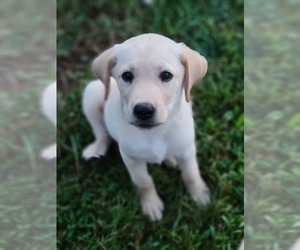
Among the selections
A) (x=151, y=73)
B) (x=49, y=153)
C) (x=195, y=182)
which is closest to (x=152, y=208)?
(x=195, y=182)

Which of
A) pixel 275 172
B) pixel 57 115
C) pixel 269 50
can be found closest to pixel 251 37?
pixel 269 50

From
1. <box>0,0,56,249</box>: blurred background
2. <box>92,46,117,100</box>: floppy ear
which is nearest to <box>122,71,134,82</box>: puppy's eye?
<box>92,46,117,100</box>: floppy ear

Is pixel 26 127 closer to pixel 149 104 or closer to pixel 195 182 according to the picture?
pixel 195 182

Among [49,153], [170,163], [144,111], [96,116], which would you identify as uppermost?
[144,111]

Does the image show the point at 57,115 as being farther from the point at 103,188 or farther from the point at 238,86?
the point at 238,86

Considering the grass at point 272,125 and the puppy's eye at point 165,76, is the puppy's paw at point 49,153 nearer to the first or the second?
the grass at point 272,125

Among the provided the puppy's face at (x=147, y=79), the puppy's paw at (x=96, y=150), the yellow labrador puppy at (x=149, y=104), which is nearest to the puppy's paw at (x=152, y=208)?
the yellow labrador puppy at (x=149, y=104)
